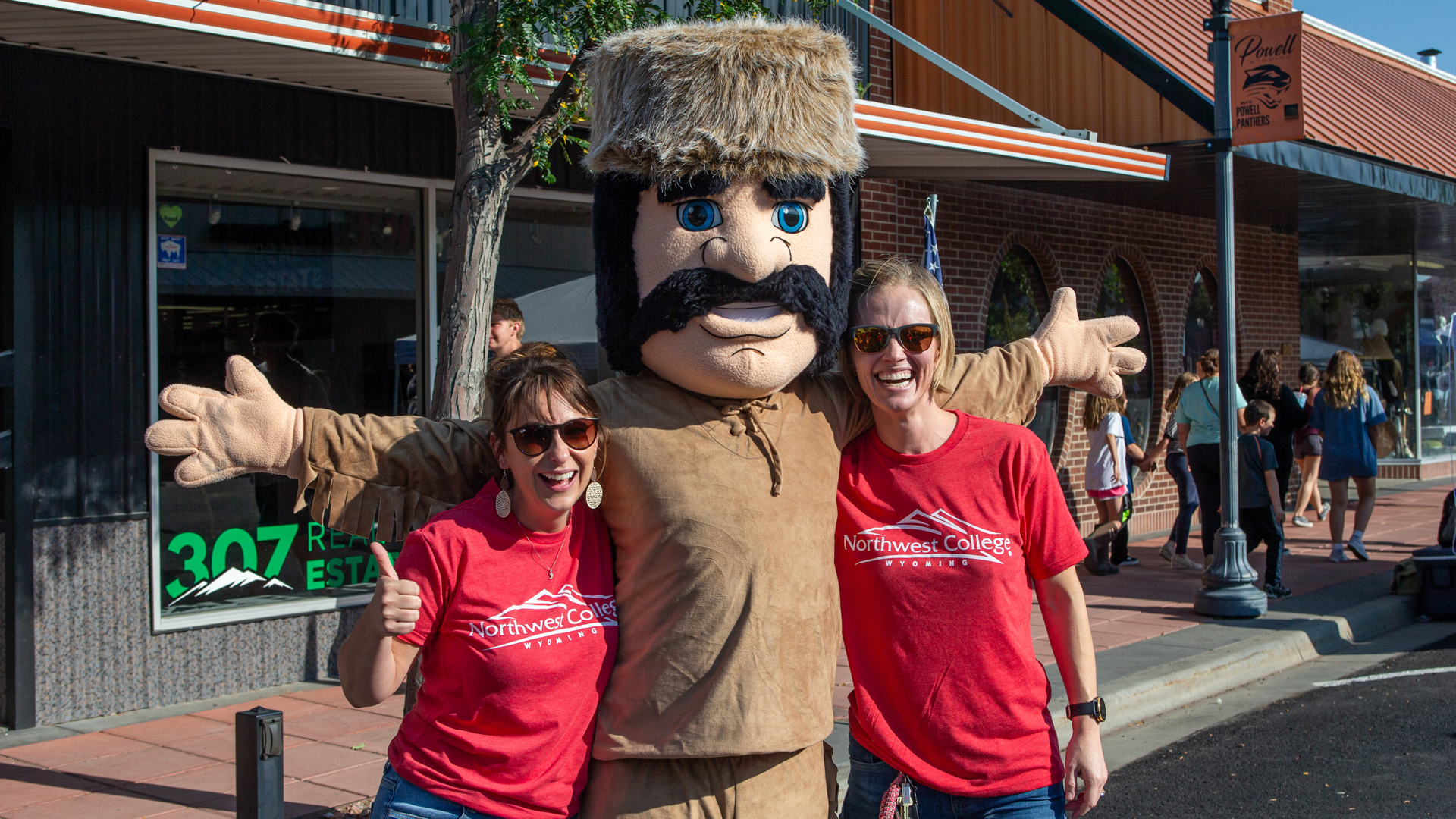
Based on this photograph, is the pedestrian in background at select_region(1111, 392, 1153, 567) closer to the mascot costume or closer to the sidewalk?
the sidewalk

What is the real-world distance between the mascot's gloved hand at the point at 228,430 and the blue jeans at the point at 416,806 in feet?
2.26

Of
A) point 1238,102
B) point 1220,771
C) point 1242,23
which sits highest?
point 1242,23

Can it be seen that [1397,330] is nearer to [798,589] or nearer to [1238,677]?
[1238,677]

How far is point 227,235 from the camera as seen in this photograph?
6641mm

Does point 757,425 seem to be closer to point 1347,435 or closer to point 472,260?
point 472,260

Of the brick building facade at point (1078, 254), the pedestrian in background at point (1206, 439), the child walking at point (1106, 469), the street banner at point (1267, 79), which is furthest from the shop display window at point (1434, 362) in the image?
the street banner at point (1267, 79)

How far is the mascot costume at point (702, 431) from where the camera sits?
2.48m

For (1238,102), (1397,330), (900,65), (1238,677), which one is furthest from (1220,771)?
(1397,330)

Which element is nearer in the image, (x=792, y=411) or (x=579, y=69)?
(x=792, y=411)

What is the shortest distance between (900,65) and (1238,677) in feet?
19.2

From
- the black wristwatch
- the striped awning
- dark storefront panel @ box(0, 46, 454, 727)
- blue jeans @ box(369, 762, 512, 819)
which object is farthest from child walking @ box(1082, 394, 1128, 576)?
blue jeans @ box(369, 762, 512, 819)

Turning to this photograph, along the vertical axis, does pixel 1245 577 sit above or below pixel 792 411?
below

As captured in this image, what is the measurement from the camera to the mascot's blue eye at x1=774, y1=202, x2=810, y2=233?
8.99 feet

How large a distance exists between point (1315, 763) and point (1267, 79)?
4433mm
